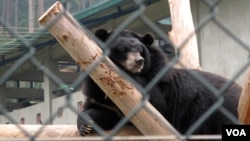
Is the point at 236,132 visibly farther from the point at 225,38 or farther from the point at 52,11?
the point at 225,38

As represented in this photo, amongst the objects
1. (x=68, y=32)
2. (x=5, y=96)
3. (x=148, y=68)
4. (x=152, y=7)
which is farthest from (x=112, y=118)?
(x=5, y=96)

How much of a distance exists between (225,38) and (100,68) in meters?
5.67

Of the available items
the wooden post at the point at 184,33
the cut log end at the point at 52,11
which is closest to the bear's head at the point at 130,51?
the wooden post at the point at 184,33

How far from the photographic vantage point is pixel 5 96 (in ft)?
42.9

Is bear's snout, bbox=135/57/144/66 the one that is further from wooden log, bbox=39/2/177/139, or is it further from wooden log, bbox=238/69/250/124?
wooden log, bbox=39/2/177/139

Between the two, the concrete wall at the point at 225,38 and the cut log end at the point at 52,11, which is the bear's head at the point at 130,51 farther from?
the concrete wall at the point at 225,38

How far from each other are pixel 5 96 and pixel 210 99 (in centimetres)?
918

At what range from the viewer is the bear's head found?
416 centimetres

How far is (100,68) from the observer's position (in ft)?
10.0

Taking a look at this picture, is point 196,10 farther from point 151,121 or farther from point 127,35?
point 151,121

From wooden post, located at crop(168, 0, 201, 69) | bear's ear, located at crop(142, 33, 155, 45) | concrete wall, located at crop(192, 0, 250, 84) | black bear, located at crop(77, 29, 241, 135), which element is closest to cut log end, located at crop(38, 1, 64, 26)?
black bear, located at crop(77, 29, 241, 135)

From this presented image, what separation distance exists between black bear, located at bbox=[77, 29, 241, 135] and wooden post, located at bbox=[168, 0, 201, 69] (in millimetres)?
346

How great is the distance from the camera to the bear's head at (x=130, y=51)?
416 cm

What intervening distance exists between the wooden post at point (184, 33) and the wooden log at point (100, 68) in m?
1.68
